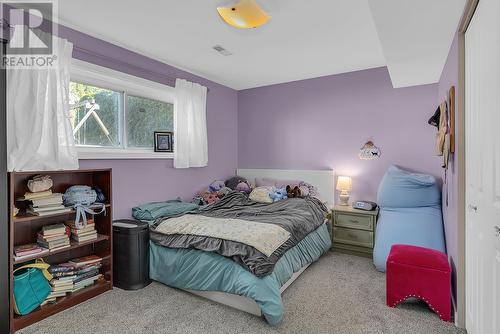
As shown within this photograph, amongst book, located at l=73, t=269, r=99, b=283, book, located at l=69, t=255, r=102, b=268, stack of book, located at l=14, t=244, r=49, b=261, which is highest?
stack of book, located at l=14, t=244, r=49, b=261

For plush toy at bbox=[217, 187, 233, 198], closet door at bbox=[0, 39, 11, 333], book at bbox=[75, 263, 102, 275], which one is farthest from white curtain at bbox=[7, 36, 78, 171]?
plush toy at bbox=[217, 187, 233, 198]

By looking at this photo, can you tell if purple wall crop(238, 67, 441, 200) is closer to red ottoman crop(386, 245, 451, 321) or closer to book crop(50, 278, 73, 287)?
red ottoman crop(386, 245, 451, 321)

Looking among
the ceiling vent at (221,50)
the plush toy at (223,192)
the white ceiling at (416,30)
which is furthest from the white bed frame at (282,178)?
the ceiling vent at (221,50)

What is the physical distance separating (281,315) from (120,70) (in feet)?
9.52

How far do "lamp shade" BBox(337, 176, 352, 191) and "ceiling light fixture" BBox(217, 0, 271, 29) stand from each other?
238 centimetres

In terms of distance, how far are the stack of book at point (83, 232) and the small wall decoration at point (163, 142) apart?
126cm

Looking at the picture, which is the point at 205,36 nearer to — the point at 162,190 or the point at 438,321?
the point at 162,190

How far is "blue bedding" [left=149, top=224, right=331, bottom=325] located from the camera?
2.06m

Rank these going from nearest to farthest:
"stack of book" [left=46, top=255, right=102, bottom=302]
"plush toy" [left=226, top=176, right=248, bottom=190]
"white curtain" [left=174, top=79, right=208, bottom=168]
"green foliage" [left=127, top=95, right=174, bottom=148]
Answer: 1. "stack of book" [left=46, top=255, right=102, bottom=302]
2. "green foliage" [left=127, top=95, right=174, bottom=148]
3. "white curtain" [left=174, top=79, right=208, bottom=168]
4. "plush toy" [left=226, top=176, right=248, bottom=190]

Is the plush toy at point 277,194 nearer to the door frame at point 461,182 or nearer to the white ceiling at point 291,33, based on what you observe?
the white ceiling at point 291,33

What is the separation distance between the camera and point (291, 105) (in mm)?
4422

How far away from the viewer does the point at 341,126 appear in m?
4.02
